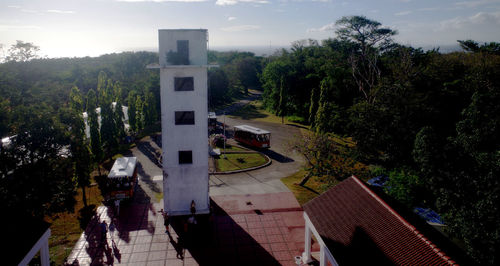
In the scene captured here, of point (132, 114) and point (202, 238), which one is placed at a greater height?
point (132, 114)

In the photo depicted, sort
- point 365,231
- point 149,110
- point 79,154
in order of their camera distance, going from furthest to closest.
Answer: point 149,110, point 79,154, point 365,231

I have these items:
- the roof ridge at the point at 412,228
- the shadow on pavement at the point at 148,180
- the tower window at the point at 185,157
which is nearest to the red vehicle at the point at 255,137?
the shadow on pavement at the point at 148,180

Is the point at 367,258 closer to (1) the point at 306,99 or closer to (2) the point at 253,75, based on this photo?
(1) the point at 306,99

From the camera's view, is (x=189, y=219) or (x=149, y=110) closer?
(x=189, y=219)

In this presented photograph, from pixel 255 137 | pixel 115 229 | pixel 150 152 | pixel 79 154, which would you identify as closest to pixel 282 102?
pixel 255 137

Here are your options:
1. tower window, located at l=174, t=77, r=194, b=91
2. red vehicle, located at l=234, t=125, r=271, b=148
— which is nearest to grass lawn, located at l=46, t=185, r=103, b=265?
tower window, located at l=174, t=77, r=194, b=91

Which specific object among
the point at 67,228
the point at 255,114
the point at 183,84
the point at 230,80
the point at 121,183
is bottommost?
the point at 67,228

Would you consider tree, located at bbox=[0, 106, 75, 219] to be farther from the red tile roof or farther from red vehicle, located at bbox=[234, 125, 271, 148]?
red vehicle, located at bbox=[234, 125, 271, 148]

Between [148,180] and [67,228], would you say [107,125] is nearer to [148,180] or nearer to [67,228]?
[148,180]
